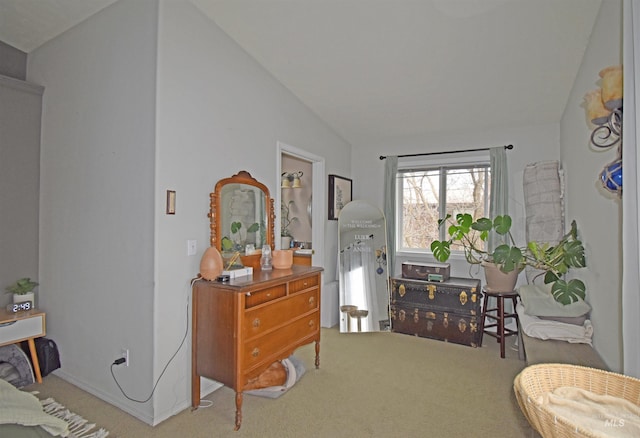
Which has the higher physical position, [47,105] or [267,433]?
[47,105]

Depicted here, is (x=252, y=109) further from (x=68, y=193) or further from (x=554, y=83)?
(x=554, y=83)

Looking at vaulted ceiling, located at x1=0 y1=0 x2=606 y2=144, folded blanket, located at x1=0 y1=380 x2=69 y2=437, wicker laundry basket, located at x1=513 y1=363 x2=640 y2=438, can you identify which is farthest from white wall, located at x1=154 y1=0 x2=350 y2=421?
wicker laundry basket, located at x1=513 y1=363 x2=640 y2=438

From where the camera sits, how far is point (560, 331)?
2.44 metres

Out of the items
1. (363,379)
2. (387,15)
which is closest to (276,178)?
(387,15)

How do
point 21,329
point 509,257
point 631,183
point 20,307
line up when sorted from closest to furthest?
point 631,183
point 21,329
point 20,307
point 509,257

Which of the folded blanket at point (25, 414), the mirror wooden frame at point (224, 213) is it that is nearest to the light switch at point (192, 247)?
the mirror wooden frame at point (224, 213)

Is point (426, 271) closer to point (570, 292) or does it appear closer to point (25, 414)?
point (570, 292)

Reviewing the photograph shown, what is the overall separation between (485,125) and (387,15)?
6.64 feet

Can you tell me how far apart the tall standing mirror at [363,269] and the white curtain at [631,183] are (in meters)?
2.82

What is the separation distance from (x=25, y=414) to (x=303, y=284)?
1846 mm

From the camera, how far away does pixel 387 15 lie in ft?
8.10

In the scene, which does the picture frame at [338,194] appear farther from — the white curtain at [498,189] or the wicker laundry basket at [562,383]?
the wicker laundry basket at [562,383]

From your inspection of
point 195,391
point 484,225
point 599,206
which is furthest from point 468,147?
point 195,391

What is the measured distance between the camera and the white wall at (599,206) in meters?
1.90
